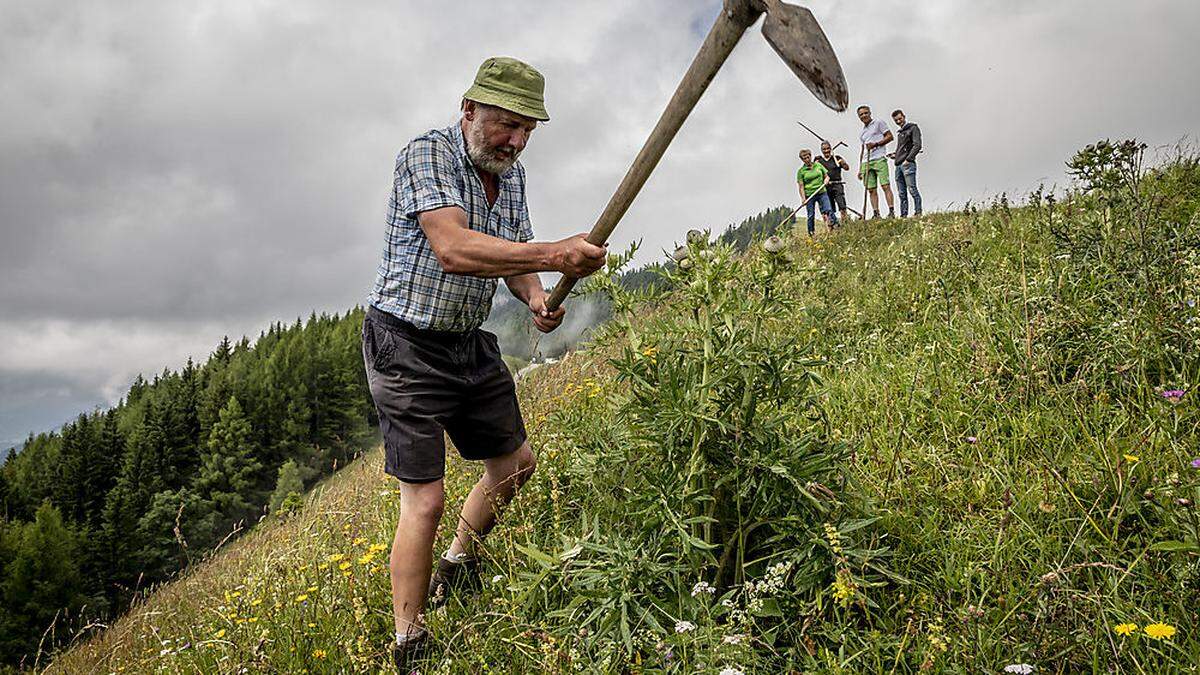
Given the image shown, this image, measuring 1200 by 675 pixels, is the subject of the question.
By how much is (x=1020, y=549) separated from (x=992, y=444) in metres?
0.80

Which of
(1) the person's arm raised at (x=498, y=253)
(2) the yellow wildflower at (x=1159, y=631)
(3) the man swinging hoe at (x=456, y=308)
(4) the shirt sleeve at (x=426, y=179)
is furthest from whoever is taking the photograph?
(4) the shirt sleeve at (x=426, y=179)

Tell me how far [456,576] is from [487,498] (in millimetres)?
415

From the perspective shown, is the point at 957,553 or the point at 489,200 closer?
the point at 957,553

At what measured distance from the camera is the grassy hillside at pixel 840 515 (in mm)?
1999

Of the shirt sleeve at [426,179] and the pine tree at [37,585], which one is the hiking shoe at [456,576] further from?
the pine tree at [37,585]

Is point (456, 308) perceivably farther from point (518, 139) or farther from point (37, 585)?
point (37, 585)

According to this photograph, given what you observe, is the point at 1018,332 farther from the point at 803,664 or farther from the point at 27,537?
the point at 27,537

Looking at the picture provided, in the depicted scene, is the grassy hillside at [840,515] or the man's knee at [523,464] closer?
the grassy hillside at [840,515]

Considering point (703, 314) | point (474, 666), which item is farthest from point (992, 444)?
point (474, 666)

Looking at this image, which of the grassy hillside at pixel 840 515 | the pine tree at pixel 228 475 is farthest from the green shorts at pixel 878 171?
the pine tree at pixel 228 475

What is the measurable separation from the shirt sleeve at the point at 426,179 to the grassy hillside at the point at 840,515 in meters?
0.74

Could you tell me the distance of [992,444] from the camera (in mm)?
2906

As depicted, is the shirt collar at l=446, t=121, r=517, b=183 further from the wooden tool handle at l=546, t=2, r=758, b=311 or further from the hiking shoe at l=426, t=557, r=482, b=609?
the hiking shoe at l=426, t=557, r=482, b=609

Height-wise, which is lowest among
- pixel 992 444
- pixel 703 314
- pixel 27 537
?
pixel 27 537
